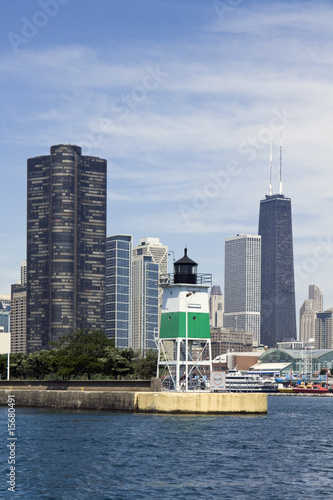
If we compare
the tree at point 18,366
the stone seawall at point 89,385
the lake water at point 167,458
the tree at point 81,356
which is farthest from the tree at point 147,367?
the lake water at point 167,458

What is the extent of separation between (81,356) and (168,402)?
43258 mm

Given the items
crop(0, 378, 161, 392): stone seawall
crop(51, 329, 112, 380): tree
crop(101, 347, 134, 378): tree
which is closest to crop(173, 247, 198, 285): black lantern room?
crop(0, 378, 161, 392): stone seawall

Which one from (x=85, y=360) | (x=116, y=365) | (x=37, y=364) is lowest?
(x=37, y=364)

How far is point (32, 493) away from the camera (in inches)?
1807

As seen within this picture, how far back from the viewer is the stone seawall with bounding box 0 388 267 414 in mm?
85000

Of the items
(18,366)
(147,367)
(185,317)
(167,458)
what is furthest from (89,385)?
(167,458)

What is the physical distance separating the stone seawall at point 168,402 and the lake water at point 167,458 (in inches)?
48.8

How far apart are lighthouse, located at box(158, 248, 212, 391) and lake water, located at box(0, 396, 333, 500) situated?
9067 mm

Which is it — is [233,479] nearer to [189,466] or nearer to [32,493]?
[189,466]

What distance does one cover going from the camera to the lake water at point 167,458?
4684 cm

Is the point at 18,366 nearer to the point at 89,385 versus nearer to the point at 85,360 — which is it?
the point at 85,360

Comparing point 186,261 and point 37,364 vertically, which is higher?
point 186,261

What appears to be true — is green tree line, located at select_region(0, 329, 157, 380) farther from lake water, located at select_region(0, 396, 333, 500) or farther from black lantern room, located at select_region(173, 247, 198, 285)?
lake water, located at select_region(0, 396, 333, 500)

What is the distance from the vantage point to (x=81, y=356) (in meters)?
127
